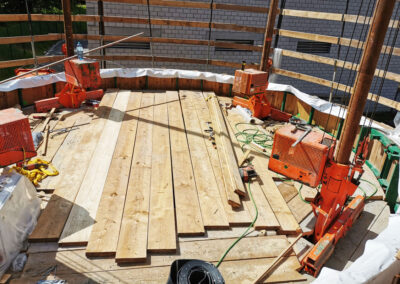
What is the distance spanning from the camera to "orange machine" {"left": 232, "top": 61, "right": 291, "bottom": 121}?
26.8ft

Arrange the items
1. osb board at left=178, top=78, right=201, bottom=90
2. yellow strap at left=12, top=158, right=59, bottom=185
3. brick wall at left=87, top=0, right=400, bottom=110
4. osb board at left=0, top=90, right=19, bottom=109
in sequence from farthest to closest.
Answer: brick wall at left=87, top=0, right=400, bottom=110 → osb board at left=178, top=78, right=201, bottom=90 → osb board at left=0, top=90, right=19, bottom=109 → yellow strap at left=12, top=158, right=59, bottom=185

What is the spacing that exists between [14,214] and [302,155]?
Answer: 3.79 metres

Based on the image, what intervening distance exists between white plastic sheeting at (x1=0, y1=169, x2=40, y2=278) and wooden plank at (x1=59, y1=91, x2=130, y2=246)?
0.46m

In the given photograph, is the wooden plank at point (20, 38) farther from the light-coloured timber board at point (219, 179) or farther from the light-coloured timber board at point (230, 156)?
the light-coloured timber board at point (230, 156)

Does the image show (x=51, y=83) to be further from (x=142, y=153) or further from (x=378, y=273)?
(x=378, y=273)

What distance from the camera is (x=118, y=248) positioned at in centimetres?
376

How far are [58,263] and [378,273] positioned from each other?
3353mm

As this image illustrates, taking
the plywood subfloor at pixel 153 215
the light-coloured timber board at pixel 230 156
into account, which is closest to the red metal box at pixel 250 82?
the light-coloured timber board at pixel 230 156

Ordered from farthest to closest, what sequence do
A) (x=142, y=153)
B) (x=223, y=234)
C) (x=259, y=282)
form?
(x=142, y=153) < (x=223, y=234) < (x=259, y=282)

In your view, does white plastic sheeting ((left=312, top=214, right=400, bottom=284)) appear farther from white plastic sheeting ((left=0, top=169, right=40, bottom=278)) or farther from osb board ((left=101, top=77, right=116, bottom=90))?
osb board ((left=101, top=77, right=116, bottom=90))

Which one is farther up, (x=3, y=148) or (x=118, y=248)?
(x=3, y=148)

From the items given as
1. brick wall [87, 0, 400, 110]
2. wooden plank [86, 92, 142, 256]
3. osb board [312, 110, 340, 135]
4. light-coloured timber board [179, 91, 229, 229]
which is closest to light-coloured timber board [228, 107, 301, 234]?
light-coloured timber board [179, 91, 229, 229]

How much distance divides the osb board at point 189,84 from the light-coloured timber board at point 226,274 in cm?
718

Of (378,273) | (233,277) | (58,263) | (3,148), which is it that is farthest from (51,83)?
(378,273)
